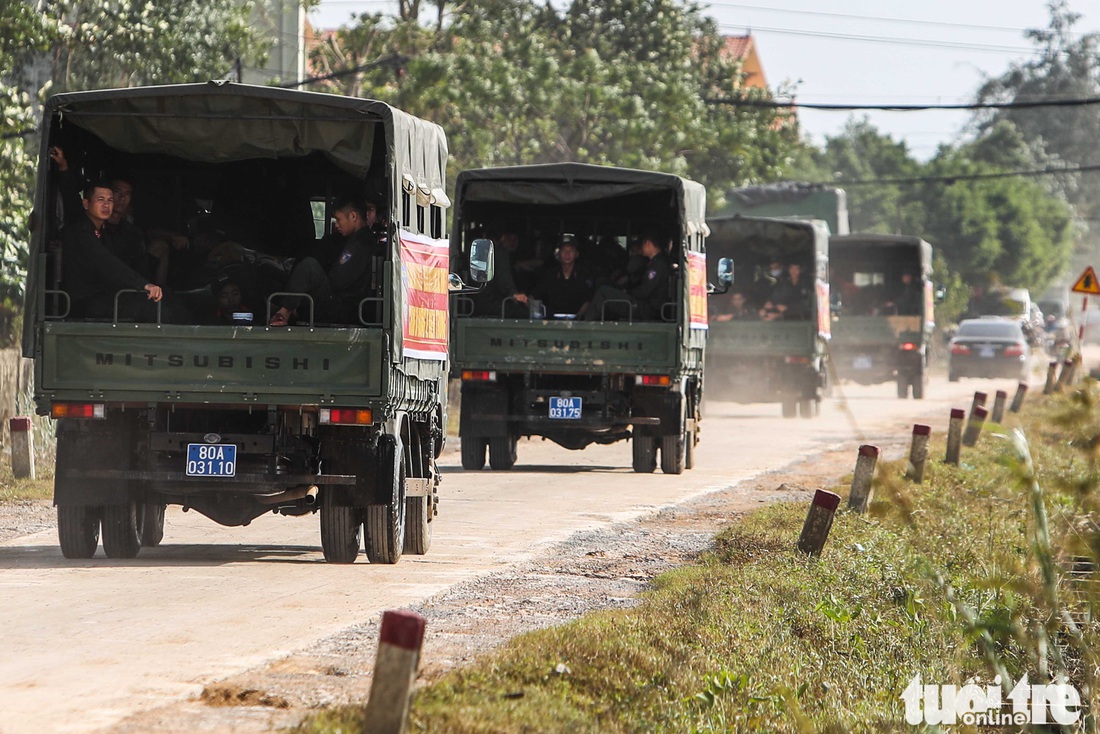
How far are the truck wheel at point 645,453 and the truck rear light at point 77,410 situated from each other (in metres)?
9.12

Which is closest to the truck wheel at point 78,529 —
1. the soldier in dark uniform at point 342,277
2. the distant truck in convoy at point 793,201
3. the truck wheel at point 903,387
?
the soldier in dark uniform at point 342,277

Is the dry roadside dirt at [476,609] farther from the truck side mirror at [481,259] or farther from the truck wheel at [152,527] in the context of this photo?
the truck side mirror at [481,259]

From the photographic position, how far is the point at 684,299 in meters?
19.0

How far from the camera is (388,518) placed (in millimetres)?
11484

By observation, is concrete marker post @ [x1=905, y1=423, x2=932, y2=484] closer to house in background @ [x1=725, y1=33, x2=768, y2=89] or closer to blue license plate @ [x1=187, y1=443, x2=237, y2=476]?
blue license plate @ [x1=187, y1=443, x2=237, y2=476]

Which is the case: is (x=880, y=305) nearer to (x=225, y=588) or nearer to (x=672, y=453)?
(x=672, y=453)

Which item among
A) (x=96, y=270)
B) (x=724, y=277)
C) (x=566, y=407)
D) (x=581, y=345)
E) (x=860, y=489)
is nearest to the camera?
(x=96, y=270)

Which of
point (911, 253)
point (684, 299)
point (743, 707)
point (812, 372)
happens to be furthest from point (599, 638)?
point (911, 253)

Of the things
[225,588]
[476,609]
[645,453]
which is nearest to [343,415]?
[225,588]

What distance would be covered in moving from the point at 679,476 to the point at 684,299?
193 cm

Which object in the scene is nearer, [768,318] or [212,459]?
[212,459]

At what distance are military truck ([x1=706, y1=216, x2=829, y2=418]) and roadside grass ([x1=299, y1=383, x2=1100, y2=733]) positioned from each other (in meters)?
15.8

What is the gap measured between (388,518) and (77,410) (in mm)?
1999

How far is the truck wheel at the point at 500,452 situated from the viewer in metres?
19.7
